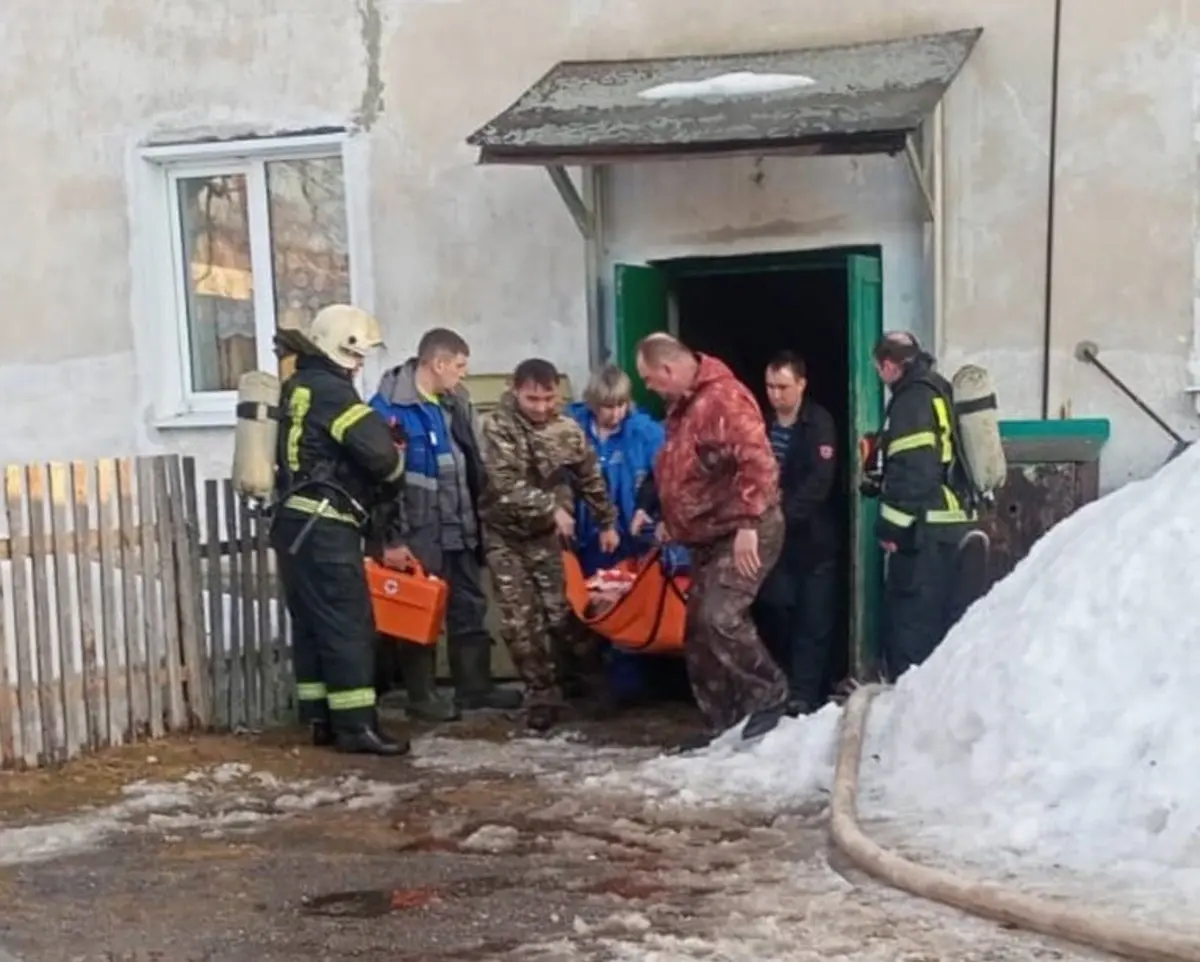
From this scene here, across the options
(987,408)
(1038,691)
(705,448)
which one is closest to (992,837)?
(1038,691)

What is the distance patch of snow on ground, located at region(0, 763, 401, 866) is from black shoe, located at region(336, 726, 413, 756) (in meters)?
0.36

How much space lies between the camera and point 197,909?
548 cm

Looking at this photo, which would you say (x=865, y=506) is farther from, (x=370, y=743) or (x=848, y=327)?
(x=370, y=743)

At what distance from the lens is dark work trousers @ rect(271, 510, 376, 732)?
24.9ft

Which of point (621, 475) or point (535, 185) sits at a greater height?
point (535, 185)

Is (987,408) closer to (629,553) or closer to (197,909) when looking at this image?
(629,553)

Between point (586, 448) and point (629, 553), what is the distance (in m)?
0.72

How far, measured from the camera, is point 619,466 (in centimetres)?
866

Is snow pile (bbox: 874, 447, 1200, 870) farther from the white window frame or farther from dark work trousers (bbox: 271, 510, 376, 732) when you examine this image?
the white window frame

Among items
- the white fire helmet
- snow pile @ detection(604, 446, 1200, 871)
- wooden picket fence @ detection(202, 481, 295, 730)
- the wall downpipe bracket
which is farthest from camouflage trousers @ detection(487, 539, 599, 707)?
the wall downpipe bracket

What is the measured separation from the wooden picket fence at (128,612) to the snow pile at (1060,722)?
225cm

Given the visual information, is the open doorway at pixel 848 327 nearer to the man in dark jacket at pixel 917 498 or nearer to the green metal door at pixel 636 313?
the green metal door at pixel 636 313

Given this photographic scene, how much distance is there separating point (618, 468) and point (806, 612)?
1241 millimetres

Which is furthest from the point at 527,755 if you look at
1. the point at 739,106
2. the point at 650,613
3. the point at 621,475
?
the point at 739,106
